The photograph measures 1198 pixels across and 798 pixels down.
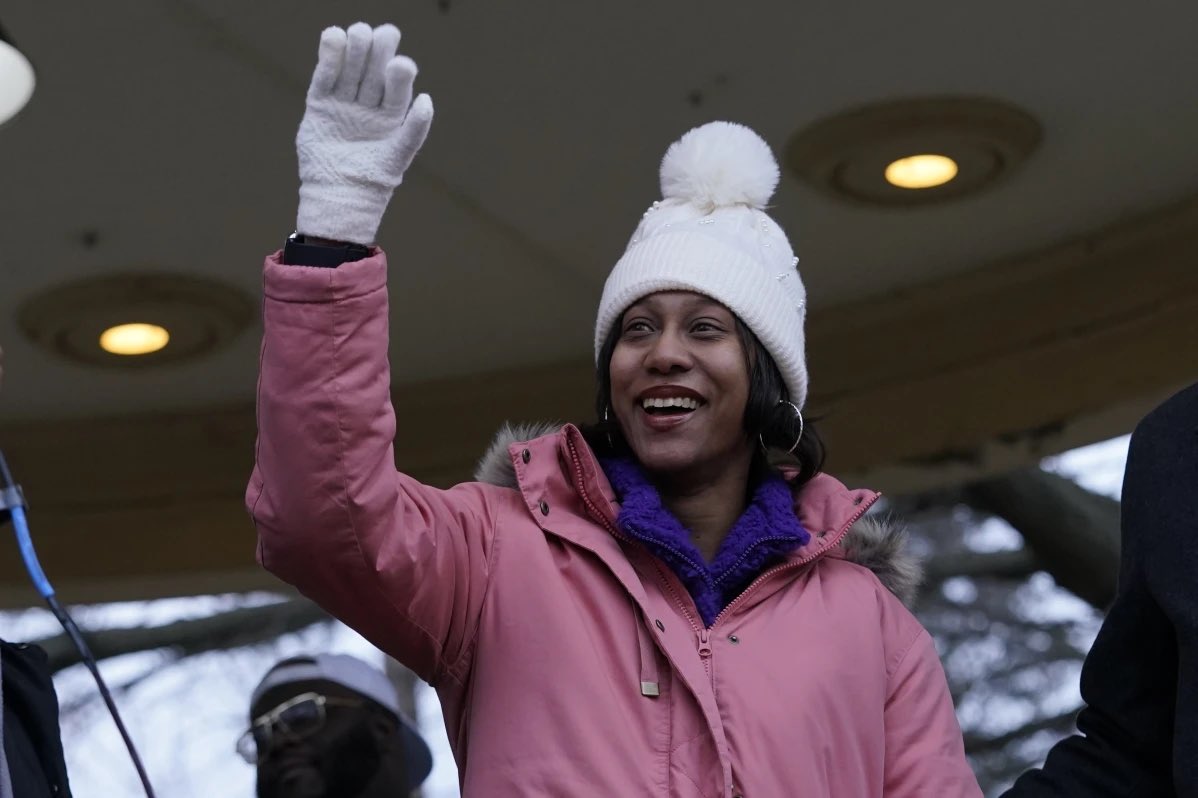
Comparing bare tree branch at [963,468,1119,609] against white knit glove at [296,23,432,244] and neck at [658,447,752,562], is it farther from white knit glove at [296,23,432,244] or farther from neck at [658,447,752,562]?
white knit glove at [296,23,432,244]

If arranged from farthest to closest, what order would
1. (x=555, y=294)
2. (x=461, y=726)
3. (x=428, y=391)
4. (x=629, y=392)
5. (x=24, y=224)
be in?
(x=428, y=391), (x=555, y=294), (x=24, y=224), (x=629, y=392), (x=461, y=726)

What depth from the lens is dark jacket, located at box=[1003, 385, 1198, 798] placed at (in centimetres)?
210

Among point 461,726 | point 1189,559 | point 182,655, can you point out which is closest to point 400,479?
point 461,726

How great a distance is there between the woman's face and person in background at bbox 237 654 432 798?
1114 millimetres

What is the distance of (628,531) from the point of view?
2287mm

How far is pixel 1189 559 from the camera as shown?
2.10 metres

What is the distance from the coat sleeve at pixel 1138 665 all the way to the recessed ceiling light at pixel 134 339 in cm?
304

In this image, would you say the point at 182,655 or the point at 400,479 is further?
the point at 182,655

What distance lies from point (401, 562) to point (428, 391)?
3.13m

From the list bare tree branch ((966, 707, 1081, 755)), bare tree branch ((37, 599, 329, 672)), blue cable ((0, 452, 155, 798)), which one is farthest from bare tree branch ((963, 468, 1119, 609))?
blue cable ((0, 452, 155, 798))

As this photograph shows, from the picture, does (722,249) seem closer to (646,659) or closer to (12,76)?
(646,659)

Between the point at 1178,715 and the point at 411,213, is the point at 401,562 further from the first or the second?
the point at 411,213

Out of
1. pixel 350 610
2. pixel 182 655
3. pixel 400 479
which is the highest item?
pixel 182 655

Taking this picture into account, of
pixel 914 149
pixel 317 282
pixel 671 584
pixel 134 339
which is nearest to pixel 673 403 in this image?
pixel 671 584
